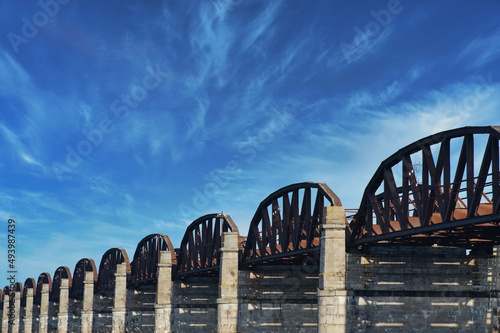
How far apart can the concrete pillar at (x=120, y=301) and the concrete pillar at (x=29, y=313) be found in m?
45.2

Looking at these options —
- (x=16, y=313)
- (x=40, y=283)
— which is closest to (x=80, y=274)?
(x=40, y=283)

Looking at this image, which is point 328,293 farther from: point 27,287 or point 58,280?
point 27,287

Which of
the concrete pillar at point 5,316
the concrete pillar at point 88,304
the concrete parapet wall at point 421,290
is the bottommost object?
the concrete pillar at point 5,316

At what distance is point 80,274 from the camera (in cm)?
9312

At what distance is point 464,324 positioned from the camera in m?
33.2

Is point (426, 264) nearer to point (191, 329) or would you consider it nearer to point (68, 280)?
point (191, 329)

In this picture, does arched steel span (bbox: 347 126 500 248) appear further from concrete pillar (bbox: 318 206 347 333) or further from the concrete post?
the concrete post

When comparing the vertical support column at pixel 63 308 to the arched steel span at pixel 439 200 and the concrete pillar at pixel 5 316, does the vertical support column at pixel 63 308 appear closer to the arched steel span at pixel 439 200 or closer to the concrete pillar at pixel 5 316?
the concrete pillar at pixel 5 316

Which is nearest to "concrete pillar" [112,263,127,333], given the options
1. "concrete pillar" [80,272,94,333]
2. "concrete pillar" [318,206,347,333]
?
"concrete pillar" [80,272,94,333]

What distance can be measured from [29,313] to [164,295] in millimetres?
59367

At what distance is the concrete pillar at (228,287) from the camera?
4716 centimetres

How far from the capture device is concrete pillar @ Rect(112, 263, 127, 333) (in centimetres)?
6969

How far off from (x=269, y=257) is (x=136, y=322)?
107ft

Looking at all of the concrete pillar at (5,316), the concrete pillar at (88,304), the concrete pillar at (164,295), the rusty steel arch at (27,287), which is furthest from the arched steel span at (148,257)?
the concrete pillar at (5,316)
